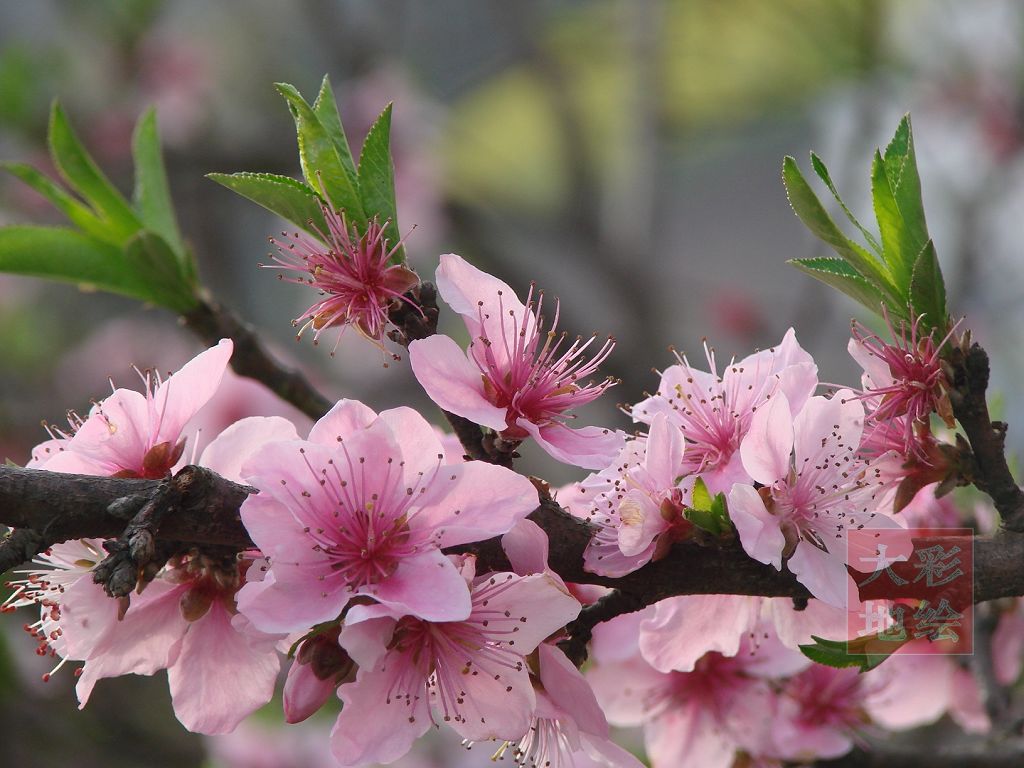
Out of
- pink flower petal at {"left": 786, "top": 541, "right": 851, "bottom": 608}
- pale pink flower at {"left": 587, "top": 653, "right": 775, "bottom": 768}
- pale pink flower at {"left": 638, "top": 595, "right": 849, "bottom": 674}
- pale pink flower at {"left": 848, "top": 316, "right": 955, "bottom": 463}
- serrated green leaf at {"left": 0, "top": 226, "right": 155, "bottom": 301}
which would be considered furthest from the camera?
pale pink flower at {"left": 587, "top": 653, "right": 775, "bottom": 768}

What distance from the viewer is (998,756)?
150 centimetres

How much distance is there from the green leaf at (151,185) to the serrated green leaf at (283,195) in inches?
19.3

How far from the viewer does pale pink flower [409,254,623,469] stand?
110cm

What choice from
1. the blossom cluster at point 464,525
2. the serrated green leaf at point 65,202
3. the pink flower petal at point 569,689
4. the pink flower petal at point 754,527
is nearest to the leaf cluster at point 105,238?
the serrated green leaf at point 65,202

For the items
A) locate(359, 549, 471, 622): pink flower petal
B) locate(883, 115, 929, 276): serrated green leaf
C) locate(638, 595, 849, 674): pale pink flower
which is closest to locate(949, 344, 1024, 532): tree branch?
locate(883, 115, 929, 276): serrated green leaf

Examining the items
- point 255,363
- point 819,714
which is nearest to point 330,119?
point 255,363

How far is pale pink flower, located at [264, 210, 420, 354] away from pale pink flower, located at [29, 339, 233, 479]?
13 cm

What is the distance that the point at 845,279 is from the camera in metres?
1.19

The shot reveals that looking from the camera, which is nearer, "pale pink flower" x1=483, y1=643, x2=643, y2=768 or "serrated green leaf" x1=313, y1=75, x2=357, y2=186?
"pale pink flower" x1=483, y1=643, x2=643, y2=768

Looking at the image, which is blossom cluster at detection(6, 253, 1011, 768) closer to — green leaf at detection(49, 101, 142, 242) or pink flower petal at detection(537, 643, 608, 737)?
pink flower petal at detection(537, 643, 608, 737)

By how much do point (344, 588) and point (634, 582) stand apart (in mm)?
309

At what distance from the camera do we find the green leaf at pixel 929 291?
3.69ft

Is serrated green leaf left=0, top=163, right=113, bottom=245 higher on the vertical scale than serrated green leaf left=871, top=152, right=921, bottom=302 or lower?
lower

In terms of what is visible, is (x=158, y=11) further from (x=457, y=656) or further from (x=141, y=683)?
(x=457, y=656)
